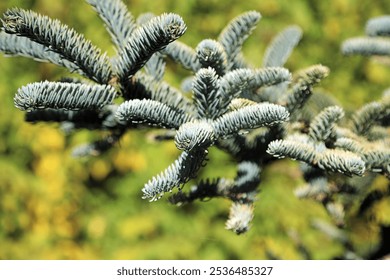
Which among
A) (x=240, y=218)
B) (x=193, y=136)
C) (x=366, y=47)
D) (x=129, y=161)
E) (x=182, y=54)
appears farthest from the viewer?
(x=129, y=161)

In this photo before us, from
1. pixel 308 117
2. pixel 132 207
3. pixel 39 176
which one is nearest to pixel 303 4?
pixel 132 207

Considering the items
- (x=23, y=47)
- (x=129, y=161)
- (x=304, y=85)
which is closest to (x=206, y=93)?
(x=304, y=85)

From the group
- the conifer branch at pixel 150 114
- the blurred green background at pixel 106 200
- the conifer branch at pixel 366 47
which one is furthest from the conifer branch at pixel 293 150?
the blurred green background at pixel 106 200

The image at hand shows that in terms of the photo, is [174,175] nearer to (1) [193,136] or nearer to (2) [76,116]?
(1) [193,136]

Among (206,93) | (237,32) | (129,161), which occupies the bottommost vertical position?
(206,93)

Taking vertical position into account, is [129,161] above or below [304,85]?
above

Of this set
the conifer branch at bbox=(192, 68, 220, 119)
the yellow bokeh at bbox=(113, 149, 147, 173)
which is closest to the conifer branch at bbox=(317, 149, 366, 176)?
the conifer branch at bbox=(192, 68, 220, 119)
